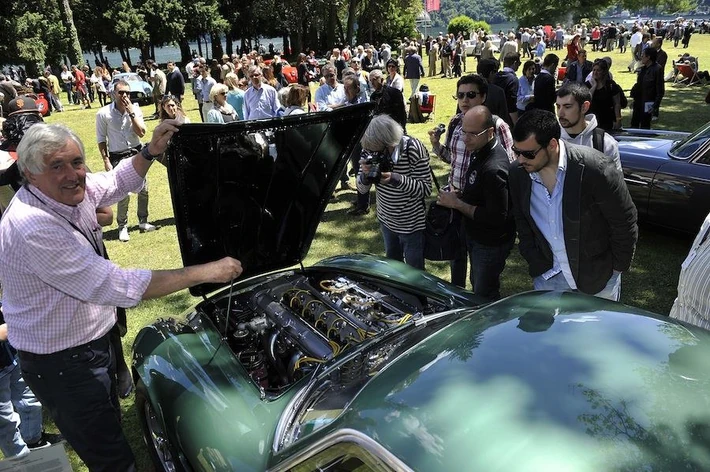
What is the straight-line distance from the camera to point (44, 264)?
85.9 inches

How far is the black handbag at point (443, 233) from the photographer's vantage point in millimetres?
4000

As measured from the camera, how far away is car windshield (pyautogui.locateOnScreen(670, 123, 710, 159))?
17.1ft

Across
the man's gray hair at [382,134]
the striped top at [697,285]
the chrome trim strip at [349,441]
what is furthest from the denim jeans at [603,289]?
the chrome trim strip at [349,441]

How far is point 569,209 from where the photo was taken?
9.40ft

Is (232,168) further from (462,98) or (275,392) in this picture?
(462,98)

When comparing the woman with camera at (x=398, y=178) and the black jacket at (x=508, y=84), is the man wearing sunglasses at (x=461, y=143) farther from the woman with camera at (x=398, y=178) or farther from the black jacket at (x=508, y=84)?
the black jacket at (x=508, y=84)

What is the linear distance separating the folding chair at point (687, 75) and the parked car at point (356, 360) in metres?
16.7

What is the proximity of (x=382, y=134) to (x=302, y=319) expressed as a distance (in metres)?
1.59

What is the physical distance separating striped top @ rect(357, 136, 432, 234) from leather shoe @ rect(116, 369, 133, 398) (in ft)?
7.33

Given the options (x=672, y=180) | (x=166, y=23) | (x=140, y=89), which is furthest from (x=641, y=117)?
(x=166, y=23)

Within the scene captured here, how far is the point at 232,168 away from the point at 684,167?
15.2 feet

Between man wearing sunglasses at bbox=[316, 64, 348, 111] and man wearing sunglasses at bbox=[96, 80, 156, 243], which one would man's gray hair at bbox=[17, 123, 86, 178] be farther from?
man wearing sunglasses at bbox=[316, 64, 348, 111]

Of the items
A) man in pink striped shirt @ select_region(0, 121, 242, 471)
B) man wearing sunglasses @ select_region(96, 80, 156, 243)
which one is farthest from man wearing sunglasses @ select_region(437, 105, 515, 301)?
man wearing sunglasses @ select_region(96, 80, 156, 243)

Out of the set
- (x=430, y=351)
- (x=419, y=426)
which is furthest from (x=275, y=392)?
(x=419, y=426)
